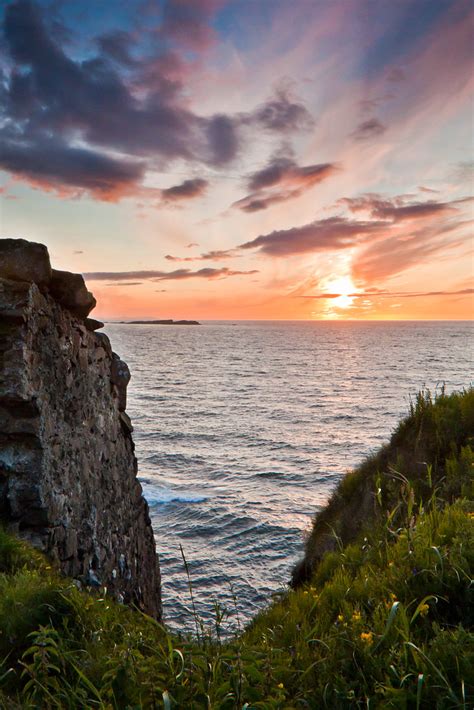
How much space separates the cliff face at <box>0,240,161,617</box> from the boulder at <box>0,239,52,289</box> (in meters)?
0.02

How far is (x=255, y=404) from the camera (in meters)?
48.3

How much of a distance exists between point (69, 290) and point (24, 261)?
1.16 metres

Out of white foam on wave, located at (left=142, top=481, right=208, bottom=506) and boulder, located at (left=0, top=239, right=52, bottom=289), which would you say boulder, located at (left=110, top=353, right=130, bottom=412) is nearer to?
boulder, located at (left=0, top=239, right=52, bottom=289)

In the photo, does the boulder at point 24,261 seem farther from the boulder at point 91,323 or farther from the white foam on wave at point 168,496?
the white foam on wave at point 168,496

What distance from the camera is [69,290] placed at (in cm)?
951

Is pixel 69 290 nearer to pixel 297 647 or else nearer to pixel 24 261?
pixel 24 261

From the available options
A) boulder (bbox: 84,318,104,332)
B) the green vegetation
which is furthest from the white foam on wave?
the green vegetation

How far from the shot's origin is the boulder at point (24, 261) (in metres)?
8.41

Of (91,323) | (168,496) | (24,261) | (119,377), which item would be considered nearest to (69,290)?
(24,261)

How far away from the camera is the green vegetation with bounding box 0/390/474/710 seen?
112 inches

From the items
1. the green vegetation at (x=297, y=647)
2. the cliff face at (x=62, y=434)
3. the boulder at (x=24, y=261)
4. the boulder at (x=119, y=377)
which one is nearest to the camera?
the green vegetation at (x=297, y=647)

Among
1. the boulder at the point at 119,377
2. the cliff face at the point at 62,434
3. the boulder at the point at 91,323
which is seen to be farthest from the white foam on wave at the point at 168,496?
the boulder at the point at 91,323

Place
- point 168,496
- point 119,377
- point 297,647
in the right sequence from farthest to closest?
point 168,496 < point 119,377 < point 297,647

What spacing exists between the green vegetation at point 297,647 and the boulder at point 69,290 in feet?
18.0
